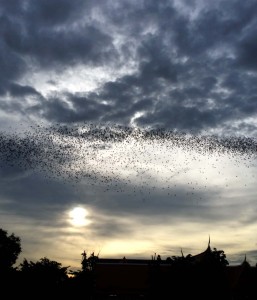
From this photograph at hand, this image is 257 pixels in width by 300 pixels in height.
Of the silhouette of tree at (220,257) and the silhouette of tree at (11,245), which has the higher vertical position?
the silhouette of tree at (11,245)

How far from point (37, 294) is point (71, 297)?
634cm

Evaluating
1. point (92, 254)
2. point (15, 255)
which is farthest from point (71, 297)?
point (15, 255)

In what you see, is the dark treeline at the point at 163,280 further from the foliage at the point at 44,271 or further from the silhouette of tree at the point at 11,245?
the silhouette of tree at the point at 11,245

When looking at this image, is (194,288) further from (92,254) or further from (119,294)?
(92,254)

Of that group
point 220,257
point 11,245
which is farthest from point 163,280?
point 11,245

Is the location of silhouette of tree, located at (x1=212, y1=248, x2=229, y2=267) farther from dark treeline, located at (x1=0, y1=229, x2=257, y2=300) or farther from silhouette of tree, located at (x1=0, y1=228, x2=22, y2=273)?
silhouette of tree, located at (x1=0, y1=228, x2=22, y2=273)

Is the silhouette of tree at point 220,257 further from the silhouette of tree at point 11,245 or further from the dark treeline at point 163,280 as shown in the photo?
the silhouette of tree at point 11,245

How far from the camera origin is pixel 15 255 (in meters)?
91.9

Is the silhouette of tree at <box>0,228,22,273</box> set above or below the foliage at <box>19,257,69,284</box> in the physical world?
above

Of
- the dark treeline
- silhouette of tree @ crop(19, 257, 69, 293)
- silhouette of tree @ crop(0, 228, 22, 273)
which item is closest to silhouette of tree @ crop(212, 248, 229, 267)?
the dark treeline

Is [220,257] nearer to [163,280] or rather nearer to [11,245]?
[163,280]

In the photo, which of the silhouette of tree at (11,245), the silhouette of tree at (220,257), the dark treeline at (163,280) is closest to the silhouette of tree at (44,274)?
the dark treeline at (163,280)

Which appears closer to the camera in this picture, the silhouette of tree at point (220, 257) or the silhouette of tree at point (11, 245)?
the silhouette of tree at point (220, 257)

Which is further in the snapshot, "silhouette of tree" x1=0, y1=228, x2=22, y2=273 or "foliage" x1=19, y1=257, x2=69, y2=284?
"silhouette of tree" x1=0, y1=228, x2=22, y2=273
